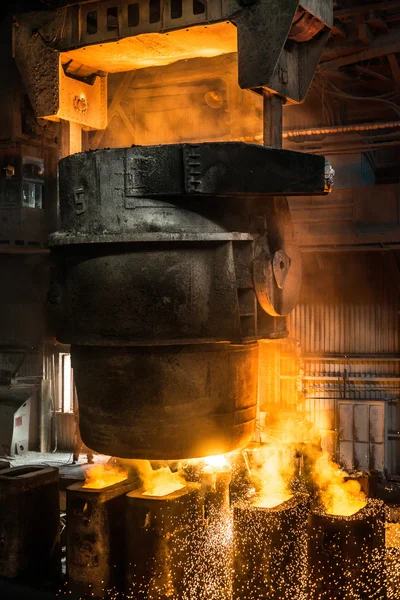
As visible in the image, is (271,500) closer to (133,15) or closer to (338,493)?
(338,493)

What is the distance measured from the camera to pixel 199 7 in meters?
5.88

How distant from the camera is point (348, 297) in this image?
43.4ft

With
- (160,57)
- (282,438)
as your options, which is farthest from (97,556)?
(282,438)

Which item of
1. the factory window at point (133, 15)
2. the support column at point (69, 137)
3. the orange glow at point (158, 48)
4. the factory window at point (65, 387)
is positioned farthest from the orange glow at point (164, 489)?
the factory window at point (65, 387)

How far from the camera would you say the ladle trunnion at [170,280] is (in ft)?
17.4

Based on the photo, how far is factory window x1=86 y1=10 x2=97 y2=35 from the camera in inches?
245

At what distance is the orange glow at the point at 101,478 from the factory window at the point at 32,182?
10.5 m

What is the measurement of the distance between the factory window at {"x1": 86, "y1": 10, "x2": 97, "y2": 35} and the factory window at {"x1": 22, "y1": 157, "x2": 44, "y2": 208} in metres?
10.6

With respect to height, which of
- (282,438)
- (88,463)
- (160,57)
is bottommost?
(88,463)

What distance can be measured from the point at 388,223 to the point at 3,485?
7.76 metres

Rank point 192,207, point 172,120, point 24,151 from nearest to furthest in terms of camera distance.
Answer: point 192,207 → point 172,120 → point 24,151

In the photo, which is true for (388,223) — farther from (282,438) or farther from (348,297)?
(282,438)

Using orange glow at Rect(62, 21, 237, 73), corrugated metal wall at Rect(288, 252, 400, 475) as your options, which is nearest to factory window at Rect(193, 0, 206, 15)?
orange glow at Rect(62, 21, 237, 73)

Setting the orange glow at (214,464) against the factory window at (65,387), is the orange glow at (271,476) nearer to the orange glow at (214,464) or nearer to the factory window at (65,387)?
the orange glow at (214,464)
